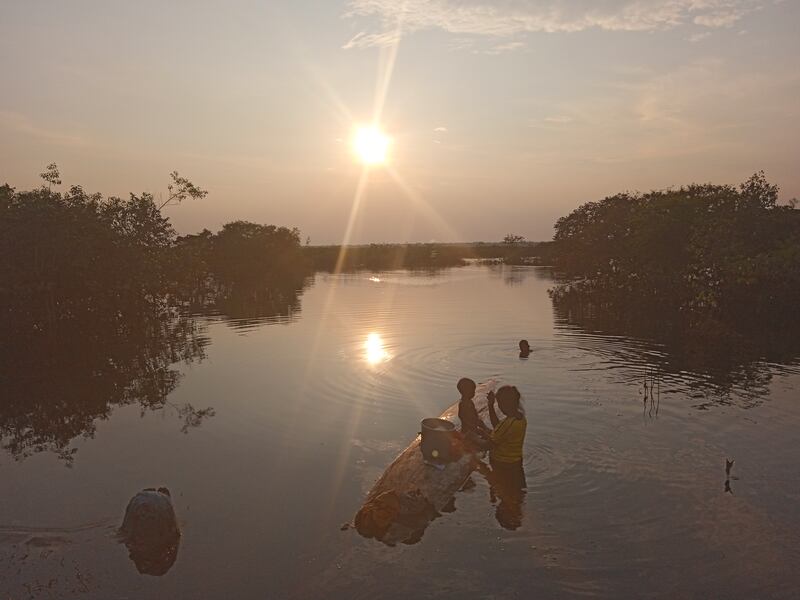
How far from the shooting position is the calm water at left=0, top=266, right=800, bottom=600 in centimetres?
862

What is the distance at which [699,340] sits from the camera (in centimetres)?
2881

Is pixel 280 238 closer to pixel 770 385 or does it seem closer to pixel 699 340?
pixel 699 340

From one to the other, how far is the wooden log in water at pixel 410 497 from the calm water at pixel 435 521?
0.86 ft

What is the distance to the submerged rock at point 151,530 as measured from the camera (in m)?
9.41

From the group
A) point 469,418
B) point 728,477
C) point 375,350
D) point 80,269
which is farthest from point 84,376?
point 728,477

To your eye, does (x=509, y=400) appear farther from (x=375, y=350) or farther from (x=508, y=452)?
(x=375, y=350)

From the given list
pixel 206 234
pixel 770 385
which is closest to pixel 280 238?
pixel 206 234

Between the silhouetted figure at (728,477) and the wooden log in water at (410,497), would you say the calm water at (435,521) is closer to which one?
the silhouetted figure at (728,477)

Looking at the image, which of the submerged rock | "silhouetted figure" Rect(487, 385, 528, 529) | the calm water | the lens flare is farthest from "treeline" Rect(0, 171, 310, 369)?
"silhouetted figure" Rect(487, 385, 528, 529)

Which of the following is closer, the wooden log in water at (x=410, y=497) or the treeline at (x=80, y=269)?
the wooden log in water at (x=410, y=497)

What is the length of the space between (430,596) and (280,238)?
88.0 meters

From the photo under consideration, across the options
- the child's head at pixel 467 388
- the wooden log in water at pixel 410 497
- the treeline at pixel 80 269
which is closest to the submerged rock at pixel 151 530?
the wooden log in water at pixel 410 497

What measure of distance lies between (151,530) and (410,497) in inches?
170

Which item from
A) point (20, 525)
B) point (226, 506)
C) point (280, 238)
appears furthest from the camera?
point (280, 238)
